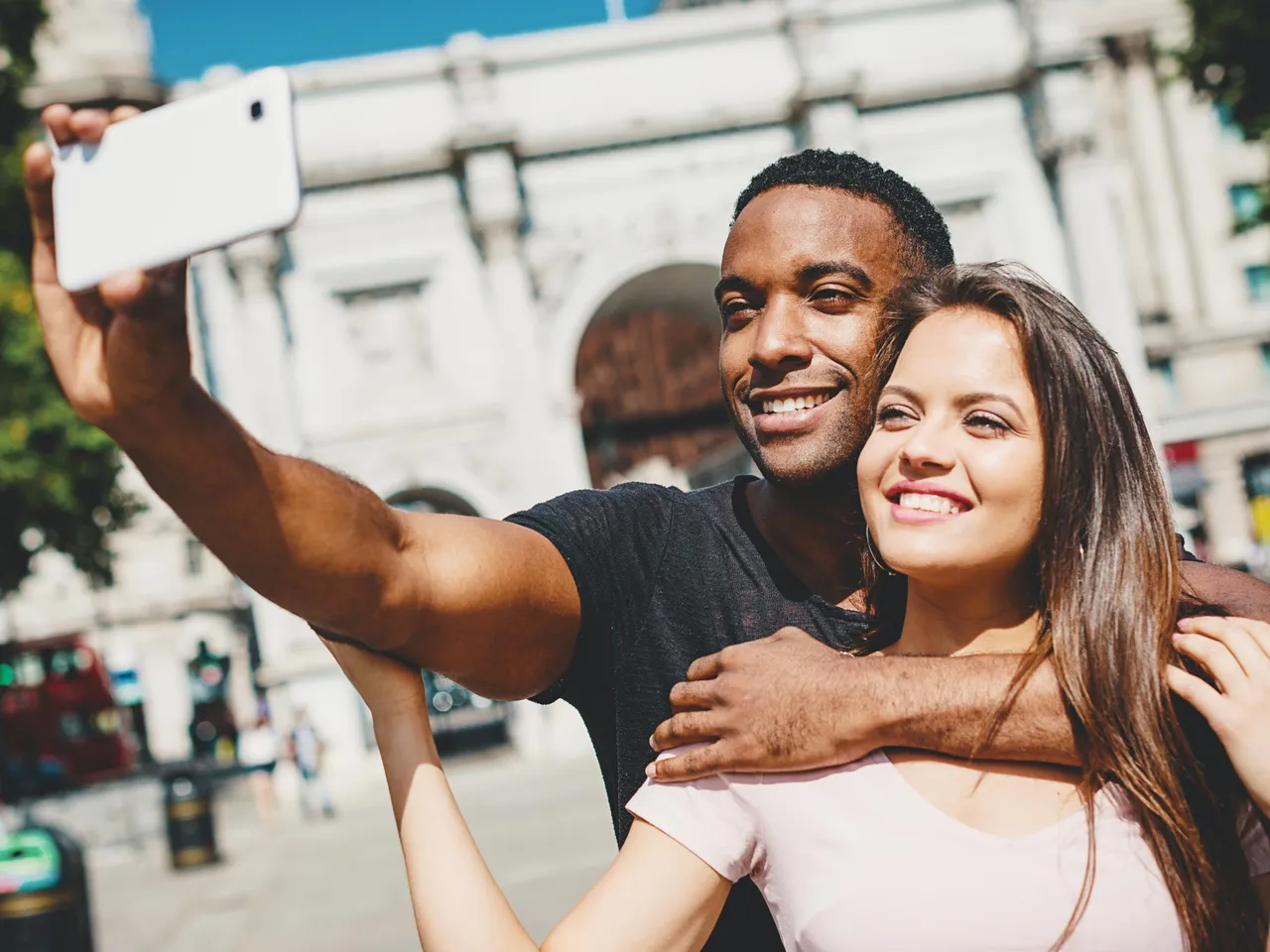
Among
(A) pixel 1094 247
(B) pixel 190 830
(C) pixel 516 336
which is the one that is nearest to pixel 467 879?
(B) pixel 190 830

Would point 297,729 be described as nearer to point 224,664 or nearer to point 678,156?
point 678,156

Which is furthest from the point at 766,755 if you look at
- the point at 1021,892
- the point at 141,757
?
the point at 141,757

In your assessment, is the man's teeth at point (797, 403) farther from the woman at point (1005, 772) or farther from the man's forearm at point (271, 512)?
the man's forearm at point (271, 512)

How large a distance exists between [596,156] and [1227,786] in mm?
21251

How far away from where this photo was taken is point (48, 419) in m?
16.9

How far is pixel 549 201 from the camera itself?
22203mm

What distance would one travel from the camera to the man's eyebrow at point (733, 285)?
7.89 feet

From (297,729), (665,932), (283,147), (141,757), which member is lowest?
(141,757)

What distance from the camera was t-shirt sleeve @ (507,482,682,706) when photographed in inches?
82.2

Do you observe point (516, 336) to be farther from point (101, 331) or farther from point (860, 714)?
point (101, 331)

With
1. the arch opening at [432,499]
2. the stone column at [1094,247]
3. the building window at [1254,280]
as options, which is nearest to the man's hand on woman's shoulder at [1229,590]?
the arch opening at [432,499]

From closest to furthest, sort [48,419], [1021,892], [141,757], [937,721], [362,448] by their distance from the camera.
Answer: [1021,892] < [937,721] < [48,419] < [362,448] < [141,757]

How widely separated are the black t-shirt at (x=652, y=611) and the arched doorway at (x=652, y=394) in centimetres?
2215

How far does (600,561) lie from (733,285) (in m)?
0.64
